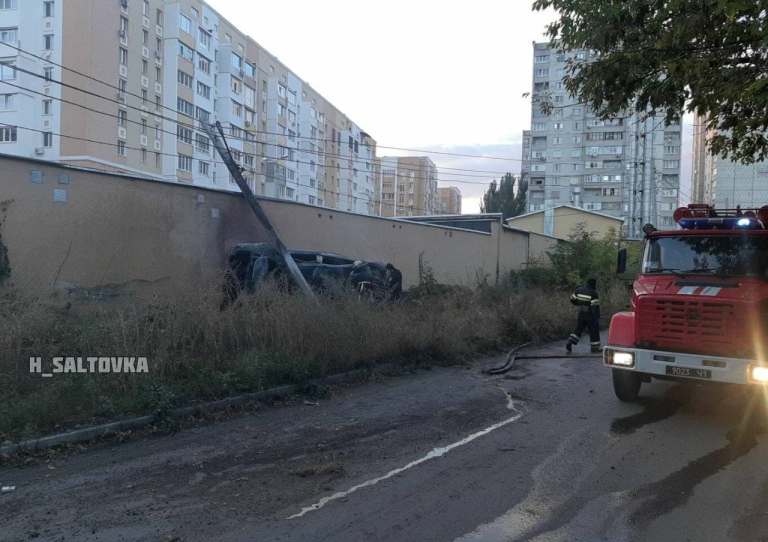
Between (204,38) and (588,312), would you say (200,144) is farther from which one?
(588,312)

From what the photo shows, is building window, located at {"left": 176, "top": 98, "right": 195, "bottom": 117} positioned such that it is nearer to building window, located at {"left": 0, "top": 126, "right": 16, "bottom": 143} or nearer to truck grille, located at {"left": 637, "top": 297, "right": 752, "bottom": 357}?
building window, located at {"left": 0, "top": 126, "right": 16, "bottom": 143}

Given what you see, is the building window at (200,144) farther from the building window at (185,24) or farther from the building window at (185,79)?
the building window at (185,24)

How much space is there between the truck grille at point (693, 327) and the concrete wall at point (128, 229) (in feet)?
25.4

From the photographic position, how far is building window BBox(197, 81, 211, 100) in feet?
193

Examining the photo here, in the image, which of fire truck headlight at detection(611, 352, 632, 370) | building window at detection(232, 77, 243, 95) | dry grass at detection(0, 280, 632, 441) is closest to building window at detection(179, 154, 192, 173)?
building window at detection(232, 77, 243, 95)

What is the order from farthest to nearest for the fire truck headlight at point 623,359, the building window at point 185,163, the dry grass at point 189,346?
the building window at point 185,163, the fire truck headlight at point 623,359, the dry grass at point 189,346

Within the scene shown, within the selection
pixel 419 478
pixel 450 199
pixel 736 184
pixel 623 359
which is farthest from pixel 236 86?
pixel 450 199

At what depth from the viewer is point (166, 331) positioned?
25.8ft

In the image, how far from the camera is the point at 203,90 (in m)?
59.5

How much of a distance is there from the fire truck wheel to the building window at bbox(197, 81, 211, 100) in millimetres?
57708

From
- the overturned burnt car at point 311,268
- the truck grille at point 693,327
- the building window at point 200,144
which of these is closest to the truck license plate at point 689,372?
the truck grille at point 693,327

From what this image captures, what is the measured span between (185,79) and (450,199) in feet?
398

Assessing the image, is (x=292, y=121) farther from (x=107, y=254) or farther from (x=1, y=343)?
(x=1, y=343)

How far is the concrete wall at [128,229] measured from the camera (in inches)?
507
